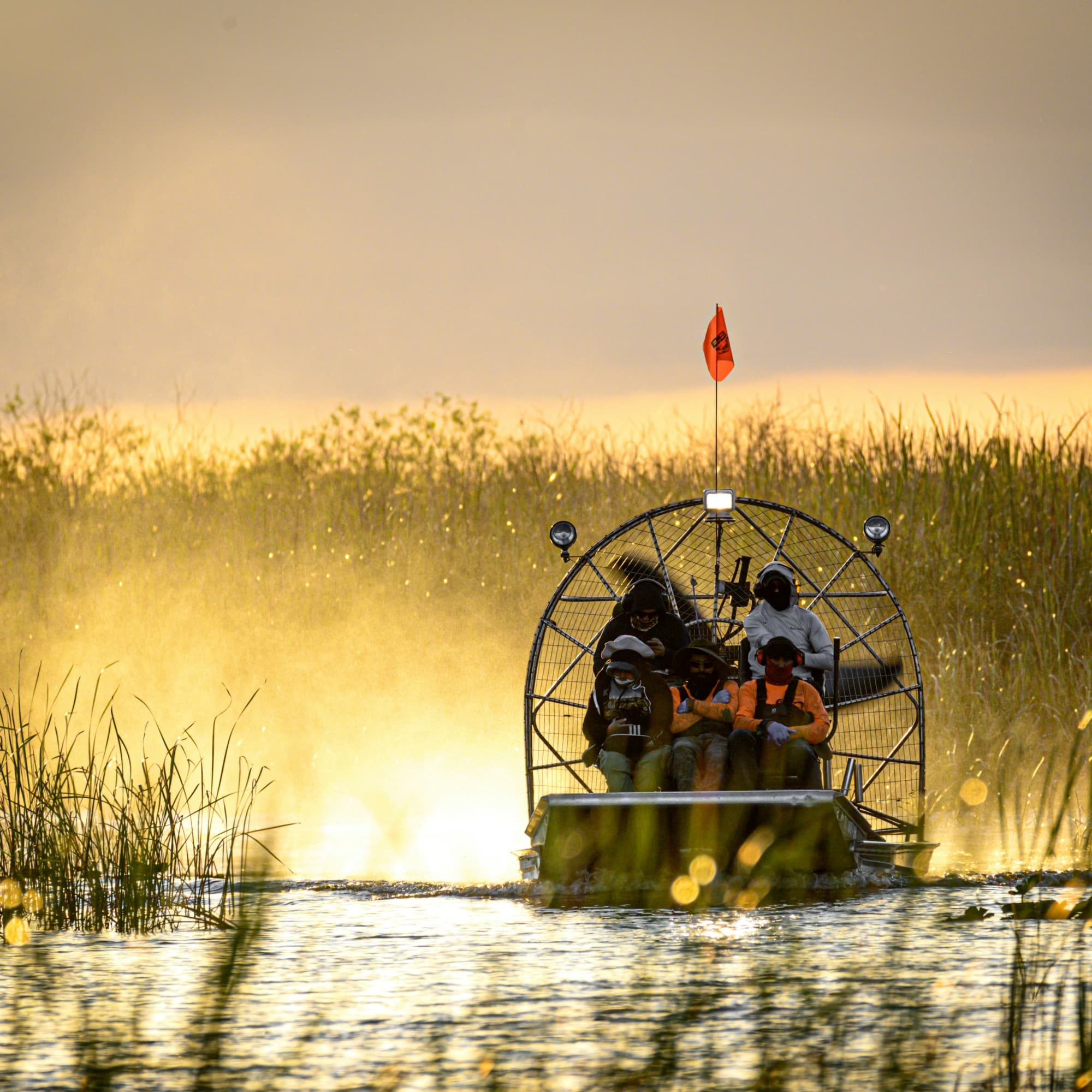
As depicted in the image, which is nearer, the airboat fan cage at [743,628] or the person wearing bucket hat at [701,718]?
the person wearing bucket hat at [701,718]

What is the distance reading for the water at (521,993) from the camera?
6.34 metres

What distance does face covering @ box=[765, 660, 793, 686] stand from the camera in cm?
1098

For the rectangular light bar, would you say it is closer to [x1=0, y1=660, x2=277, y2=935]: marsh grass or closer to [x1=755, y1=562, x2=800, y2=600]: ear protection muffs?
[x1=755, y1=562, x2=800, y2=600]: ear protection muffs

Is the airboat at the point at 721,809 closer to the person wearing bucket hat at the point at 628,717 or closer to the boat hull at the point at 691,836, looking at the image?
the boat hull at the point at 691,836

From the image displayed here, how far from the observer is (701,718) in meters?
10.9

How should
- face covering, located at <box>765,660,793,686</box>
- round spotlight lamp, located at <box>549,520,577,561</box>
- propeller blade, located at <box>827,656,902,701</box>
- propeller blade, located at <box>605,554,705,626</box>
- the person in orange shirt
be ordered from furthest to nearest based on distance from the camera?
propeller blade, located at <box>605,554,705,626</box>, round spotlight lamp, located at <box>549,520,577,561</box>, propeller blade, located at <box>827,656,902,701</box>, face covering, located at <box>765,660,793,686</box>, the person in orange shirt

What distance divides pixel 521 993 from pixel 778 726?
3.56 meters

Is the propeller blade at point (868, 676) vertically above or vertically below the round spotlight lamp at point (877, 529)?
below

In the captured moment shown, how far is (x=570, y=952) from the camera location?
336 inches

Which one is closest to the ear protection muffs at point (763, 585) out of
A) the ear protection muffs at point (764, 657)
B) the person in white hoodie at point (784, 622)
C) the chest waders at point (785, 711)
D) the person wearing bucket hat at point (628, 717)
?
the person in white hoodie at point (784, 622)

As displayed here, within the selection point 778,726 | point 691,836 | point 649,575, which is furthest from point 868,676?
point 691,836

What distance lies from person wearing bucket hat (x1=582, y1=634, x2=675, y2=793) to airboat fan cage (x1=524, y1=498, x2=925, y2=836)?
269mm

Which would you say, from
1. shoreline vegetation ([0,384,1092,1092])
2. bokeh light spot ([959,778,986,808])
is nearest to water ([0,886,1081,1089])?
shoreline vegetation ([0,384,1092,1092])

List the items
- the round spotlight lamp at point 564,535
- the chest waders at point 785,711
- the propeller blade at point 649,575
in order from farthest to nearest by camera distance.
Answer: the propeller blade at point 649,575, the round spotlight lamp at point 564,535, the chest waders at point 785,711
